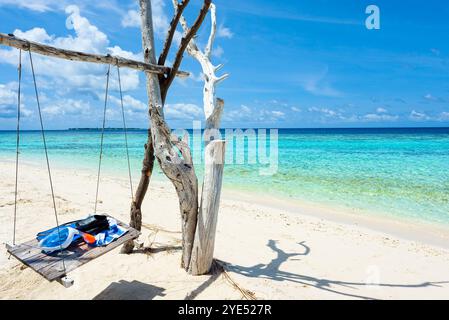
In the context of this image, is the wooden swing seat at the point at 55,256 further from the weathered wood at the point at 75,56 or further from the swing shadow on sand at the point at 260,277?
the weathered wood at the point at 75,56

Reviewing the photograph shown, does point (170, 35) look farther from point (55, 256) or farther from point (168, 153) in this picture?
point (55, 256)

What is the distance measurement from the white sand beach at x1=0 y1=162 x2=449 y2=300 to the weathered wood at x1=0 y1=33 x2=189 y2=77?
261 centimetres

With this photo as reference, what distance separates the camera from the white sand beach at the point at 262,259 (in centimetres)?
357

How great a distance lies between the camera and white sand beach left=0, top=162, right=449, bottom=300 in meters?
3.57

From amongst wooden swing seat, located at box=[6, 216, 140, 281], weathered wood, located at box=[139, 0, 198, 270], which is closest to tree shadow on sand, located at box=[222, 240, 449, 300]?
weathered wood, located at box=[139, 0, 198, 270]

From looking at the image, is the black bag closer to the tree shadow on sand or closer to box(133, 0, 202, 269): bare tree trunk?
box(133, 0, 202, 269): bare tree trunk

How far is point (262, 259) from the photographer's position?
460 cm

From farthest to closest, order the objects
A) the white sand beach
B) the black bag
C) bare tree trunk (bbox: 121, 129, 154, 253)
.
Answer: bare tree trunk (bbox: 121, 129, 154, 253) < the black bag < the white sand beach

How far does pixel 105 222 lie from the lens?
3.82 m

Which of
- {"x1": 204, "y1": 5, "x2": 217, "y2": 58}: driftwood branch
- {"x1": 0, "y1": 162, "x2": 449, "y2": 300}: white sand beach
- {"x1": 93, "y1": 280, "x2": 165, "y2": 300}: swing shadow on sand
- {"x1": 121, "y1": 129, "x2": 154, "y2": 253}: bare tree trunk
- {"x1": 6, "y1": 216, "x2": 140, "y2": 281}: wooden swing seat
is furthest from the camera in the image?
{"x1": 204, "y1": 5, "x2": 217, "y2": 58}: driftwood branch

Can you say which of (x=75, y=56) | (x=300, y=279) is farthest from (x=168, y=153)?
(x=300, y=279)

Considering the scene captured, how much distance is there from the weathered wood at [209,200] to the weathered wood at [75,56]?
120cm
